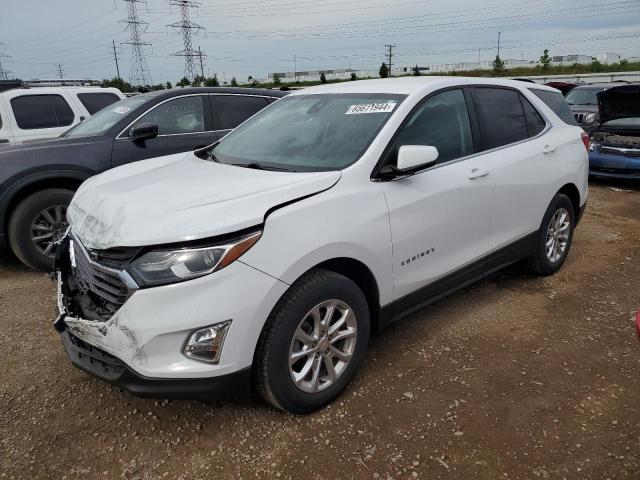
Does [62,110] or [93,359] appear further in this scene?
[62,110]

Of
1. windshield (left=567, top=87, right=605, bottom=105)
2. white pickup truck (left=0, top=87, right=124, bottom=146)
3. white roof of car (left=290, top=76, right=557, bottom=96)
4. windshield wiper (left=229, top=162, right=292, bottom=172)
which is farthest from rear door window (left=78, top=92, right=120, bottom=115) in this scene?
windshield (left=567, top=87, right=605, bottom=105)

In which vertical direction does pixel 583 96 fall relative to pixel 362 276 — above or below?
above

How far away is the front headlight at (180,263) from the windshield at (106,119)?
143 inches

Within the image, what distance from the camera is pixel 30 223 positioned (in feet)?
15.8

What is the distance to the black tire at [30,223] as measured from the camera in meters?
4.79

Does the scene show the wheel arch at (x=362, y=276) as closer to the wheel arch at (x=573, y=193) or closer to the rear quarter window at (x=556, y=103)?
the wheel arch at (x=573, y=193)

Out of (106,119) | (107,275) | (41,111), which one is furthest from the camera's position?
(41,111)

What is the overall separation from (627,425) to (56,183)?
16.4ft

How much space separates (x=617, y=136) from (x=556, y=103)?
4628 millimetres

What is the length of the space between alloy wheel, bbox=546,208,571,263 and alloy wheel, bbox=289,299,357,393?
2489mm

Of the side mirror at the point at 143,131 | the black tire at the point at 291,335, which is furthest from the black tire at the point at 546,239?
the side mirror at the point at 143,131

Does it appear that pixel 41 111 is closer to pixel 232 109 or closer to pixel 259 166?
pixel 232 109

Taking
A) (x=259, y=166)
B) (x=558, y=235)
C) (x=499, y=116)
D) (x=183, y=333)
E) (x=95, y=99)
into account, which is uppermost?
(x=95, y=99)

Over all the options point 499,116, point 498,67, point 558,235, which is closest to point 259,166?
point 499,116
